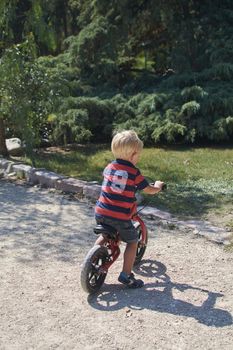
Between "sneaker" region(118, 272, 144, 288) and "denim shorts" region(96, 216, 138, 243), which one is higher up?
"denim shorts" region(96, 216, 138, 243)

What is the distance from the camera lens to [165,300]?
4012 millimetres

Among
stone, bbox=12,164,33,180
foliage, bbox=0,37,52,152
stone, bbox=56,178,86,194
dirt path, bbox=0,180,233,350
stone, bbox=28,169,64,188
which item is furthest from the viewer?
foliage, bbox=0,37,52,152

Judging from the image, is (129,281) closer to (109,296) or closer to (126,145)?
Answer: (109,296)

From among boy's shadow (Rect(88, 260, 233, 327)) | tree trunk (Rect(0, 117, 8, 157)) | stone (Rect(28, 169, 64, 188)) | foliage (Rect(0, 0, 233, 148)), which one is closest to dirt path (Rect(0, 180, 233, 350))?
boy's shadow (Rect(88, 260, 233, 327))

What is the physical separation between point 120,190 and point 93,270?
2.09 ft

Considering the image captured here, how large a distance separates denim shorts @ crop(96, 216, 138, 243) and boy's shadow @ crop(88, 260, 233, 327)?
1.34 feet

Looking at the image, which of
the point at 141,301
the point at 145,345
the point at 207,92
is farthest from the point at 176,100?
the point at 145,345

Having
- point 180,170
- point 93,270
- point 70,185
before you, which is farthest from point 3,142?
point 93,270

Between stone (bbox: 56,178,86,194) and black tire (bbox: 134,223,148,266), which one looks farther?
stone (bbox: 56,178,86,194)

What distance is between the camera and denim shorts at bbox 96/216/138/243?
4141 millimetres

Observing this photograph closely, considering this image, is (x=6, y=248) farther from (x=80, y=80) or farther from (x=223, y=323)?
(x=80, y=80)

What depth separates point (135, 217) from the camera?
455 cm

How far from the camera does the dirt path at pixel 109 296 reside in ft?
11.4

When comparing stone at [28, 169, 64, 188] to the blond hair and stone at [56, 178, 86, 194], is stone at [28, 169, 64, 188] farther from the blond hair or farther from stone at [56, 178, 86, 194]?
the blond hair
